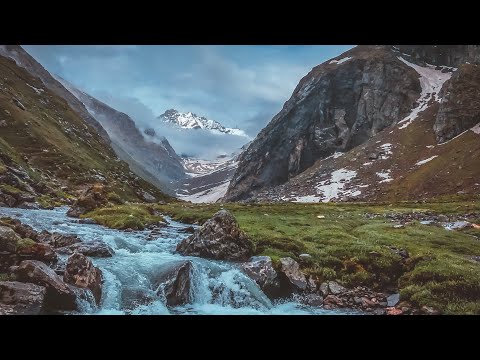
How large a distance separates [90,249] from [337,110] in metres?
153

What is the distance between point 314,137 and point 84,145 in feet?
321

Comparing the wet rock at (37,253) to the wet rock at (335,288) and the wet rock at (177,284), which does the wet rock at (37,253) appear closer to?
the wet rock at (177,284)

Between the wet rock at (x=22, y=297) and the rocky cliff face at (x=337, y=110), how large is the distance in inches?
5679

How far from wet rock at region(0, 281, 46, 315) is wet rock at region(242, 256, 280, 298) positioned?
799cm

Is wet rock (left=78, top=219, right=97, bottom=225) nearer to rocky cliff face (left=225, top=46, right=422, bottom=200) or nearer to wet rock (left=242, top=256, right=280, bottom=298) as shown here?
wet rock (left=242, top=256, right=280, bottom=298)

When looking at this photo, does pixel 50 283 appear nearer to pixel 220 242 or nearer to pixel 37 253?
pixel 37 253

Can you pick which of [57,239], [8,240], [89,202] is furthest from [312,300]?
[89,202]

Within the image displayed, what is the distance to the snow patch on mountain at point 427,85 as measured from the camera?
134875 millimetres

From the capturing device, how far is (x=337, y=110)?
159 metres

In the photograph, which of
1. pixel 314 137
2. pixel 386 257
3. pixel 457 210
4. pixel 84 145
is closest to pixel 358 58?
pixel 314 137

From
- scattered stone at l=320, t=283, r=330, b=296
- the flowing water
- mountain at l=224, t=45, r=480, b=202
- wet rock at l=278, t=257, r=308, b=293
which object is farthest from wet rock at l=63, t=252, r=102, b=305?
mountain at l=224, t=45, r=480, b=202

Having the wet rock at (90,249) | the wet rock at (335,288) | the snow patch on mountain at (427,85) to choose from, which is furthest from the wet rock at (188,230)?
the snow patch on mountain at (427,85)
